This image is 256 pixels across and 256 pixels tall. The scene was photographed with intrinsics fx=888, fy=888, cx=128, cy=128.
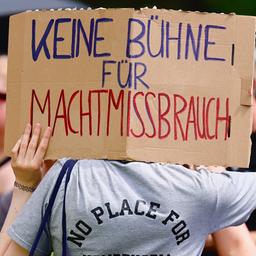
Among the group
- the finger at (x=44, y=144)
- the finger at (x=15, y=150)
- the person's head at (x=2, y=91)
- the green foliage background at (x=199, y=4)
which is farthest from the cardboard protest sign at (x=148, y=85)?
the green foliage background at (x=199, y=4)

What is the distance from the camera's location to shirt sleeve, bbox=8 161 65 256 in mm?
3055

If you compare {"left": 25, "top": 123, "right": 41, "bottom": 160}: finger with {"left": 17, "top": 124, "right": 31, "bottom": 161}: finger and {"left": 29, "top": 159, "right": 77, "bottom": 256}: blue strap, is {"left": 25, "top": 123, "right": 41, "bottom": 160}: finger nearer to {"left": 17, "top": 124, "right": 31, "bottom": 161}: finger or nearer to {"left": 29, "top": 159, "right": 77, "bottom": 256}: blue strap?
{"left": 17, "top": 124, "right": 31, "bottom": 161}: finger

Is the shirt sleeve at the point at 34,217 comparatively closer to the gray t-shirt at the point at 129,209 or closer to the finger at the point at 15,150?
the gray t-shirt at the point at 129,209

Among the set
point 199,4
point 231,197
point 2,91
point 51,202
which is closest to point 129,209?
point 51,202

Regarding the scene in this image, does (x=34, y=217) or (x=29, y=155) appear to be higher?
(x=29, y=155)

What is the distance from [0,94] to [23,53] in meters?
1.44

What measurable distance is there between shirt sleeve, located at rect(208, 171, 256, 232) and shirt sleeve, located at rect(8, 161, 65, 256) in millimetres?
551

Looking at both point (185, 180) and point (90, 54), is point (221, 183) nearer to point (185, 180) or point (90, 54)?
point (185, 180)

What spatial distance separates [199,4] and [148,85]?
179cm

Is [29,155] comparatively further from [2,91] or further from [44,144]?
[2,91]

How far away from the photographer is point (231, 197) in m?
3.10

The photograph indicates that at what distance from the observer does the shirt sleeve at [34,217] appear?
3.05 meters

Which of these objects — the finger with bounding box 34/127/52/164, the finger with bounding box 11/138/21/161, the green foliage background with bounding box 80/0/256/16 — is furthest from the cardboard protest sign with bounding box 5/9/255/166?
the green foliage background with bounding box 80/0/256/16

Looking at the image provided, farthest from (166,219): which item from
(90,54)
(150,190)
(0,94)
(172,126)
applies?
(0,94)
